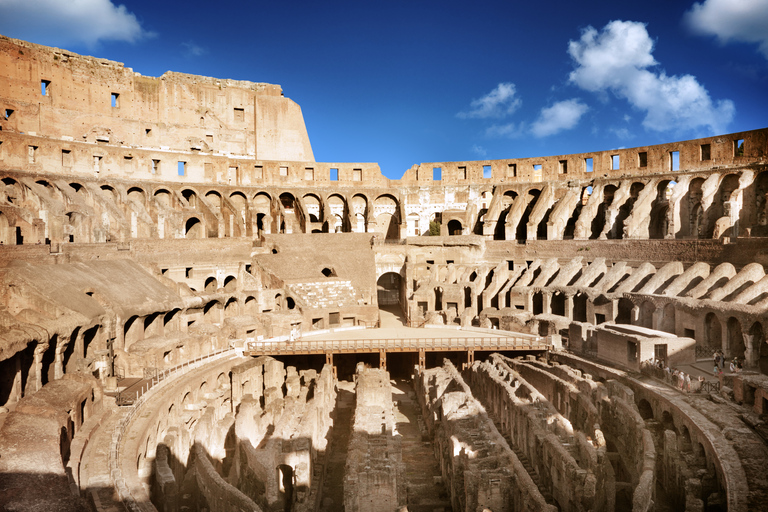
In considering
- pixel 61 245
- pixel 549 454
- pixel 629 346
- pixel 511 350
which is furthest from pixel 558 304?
pixel 61 245

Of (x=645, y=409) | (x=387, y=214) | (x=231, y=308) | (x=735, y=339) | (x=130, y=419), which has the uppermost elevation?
(x=387, y=214)

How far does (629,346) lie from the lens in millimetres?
22938

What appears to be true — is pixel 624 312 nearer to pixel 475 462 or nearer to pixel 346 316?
pixel 346 316

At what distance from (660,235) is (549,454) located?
26.0m

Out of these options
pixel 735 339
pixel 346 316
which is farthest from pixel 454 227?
pixel 735 339

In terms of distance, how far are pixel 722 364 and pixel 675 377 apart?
2.18m

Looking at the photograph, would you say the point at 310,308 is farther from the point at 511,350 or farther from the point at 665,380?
the point at 665,380

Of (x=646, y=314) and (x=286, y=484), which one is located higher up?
(x=646, y=314)

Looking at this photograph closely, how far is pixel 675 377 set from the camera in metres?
20.1

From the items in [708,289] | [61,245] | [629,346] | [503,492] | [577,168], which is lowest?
[503,492]

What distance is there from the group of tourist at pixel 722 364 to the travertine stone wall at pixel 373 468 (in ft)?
39.0

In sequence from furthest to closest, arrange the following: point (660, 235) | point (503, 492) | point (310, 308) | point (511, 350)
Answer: point (660, 235) → point (310, 308) → point (511, 350) → point (503, 492)

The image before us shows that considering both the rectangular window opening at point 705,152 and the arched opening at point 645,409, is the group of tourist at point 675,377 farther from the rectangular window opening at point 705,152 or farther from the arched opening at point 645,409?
the rectangular window opening at point 705,152

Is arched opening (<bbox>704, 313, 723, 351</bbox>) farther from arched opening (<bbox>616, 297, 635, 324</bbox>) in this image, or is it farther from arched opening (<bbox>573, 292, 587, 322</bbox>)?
arched opening (<bbox>573, 292, 587, 322</bbox>)
